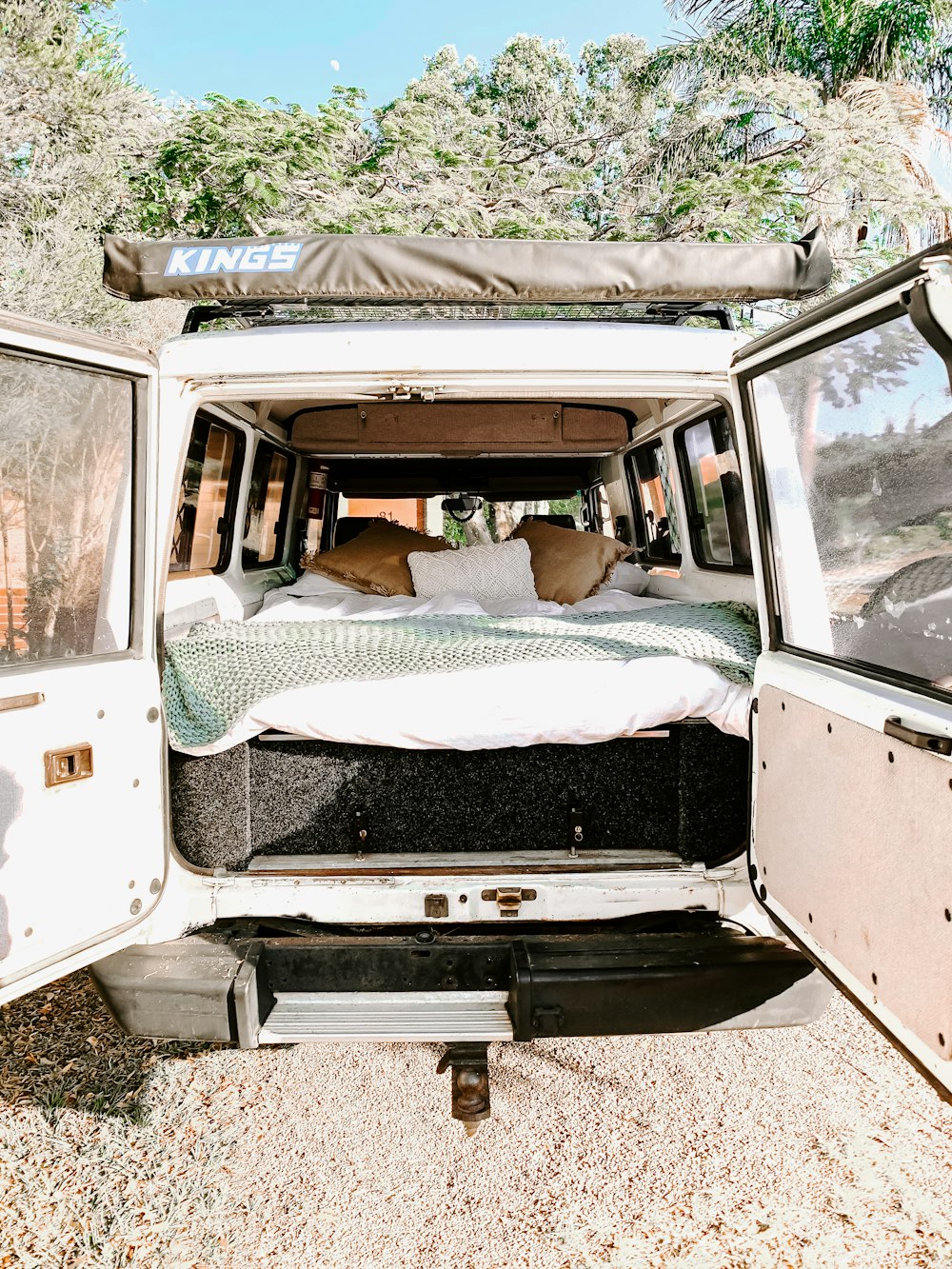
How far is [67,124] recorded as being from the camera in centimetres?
1091

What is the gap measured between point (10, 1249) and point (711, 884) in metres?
1.98

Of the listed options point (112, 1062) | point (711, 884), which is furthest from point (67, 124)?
point (711, 884)

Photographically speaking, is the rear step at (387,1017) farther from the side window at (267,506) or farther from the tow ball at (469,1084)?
the side window at (267,506)

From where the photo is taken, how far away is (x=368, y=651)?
2.51 meters

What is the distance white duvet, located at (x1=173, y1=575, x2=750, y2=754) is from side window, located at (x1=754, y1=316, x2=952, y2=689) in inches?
13.0

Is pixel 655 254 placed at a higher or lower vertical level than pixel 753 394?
higher

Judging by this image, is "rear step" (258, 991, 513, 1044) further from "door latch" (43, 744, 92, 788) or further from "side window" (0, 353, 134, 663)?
"side window" (0, 353, 134, 663)

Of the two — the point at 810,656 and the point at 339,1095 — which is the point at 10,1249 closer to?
the point at 339,1095

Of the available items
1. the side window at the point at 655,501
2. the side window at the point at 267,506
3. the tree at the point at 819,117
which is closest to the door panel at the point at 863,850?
the side window at the point at 655,501

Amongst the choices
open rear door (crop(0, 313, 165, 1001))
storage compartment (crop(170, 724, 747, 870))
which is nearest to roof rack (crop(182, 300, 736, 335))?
open rear door (crop(0, 313, 165, 1001))

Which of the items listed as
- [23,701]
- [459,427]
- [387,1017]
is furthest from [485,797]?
[459,427]

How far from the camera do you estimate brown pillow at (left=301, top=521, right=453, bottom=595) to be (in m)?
4.68

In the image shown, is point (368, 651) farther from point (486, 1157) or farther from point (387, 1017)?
point (486, 1157)

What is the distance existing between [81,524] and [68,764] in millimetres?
738
